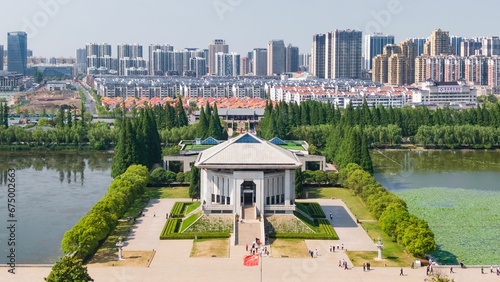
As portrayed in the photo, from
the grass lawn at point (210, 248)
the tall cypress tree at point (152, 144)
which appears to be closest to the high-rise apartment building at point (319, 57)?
the tall cypress tree at point (152, 144)

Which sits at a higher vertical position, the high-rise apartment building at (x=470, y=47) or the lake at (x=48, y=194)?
the high-rise apartment building at (x=470, y=47)

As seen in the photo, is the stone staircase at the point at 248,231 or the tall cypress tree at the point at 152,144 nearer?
the stone staircase at the point at 248,231

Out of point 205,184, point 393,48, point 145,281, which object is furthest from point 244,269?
point 393,48

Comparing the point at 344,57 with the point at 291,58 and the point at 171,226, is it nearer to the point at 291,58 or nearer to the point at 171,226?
the point at 291,58

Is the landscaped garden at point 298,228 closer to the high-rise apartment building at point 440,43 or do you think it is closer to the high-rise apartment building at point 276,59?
the high-rise apartment building at point 440,43

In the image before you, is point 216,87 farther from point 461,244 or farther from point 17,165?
point 461,244

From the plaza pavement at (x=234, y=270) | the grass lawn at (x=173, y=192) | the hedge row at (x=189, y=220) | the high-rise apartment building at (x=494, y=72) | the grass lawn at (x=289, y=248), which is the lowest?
the plaza pavement at (x=234, y=270)
